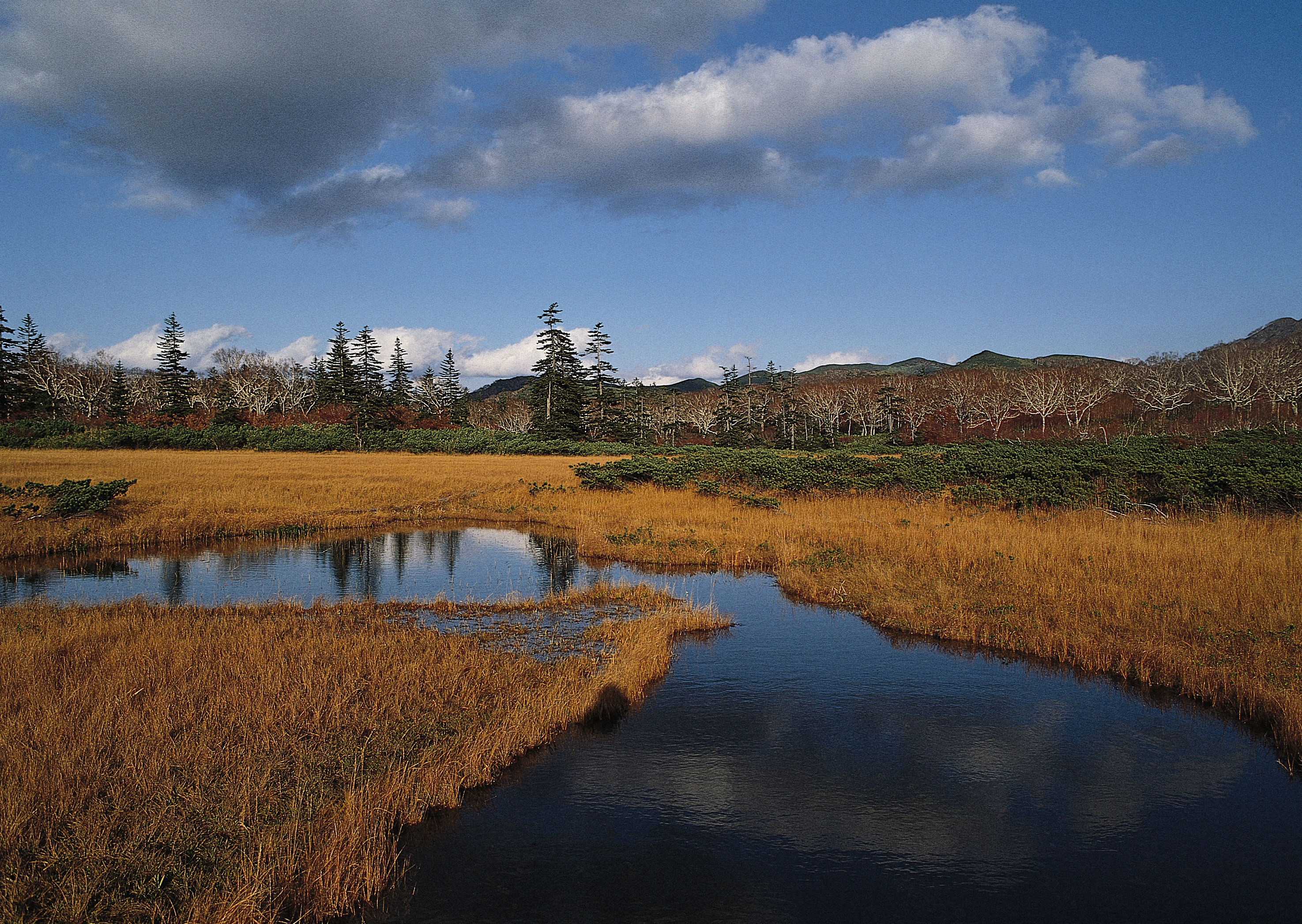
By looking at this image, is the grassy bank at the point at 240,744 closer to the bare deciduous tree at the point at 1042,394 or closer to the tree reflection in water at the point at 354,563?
the tree reflection in water at the point at 354,563

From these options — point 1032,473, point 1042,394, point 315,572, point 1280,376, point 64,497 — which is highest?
point 1280,376

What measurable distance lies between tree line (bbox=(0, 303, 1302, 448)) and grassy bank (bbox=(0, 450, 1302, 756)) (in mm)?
42410

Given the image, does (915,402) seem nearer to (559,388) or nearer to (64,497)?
(559,388)

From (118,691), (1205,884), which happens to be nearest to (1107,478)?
(1205,884)

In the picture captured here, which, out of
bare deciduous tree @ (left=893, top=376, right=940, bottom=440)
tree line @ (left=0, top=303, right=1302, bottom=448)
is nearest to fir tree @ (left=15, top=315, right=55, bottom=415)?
tree line @ (left=0, top=303, right=1302, bottom=448)

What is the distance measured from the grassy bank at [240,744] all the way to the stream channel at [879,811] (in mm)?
572

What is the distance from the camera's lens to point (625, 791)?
7855mm

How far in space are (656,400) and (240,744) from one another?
12240 cm

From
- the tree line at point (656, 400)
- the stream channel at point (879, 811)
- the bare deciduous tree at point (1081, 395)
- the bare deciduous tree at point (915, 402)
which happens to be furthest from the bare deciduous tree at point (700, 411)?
the stream channel at point (879, 811)

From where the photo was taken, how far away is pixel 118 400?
8531cm

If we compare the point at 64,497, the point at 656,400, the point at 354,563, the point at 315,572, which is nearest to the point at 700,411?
the point at 656,400

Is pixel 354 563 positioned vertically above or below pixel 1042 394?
below

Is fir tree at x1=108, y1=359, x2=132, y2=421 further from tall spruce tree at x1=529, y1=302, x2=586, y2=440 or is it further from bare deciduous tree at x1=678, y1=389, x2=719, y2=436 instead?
bare deciduous tree at x1=678, y1=389, x2=719, y2=436

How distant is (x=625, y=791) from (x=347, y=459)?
53298 mm
